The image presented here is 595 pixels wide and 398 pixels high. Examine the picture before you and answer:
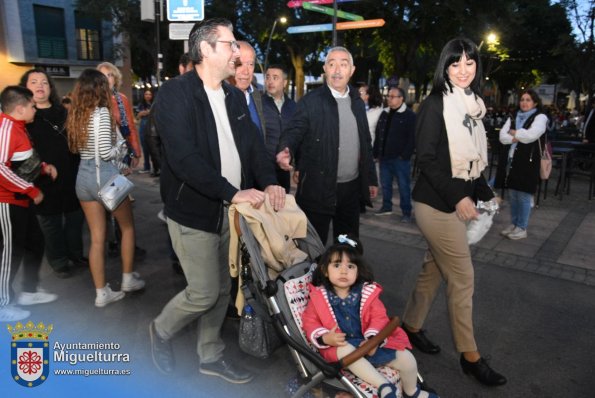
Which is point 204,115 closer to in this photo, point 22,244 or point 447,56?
point 447,56

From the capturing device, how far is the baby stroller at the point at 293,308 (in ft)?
7.36

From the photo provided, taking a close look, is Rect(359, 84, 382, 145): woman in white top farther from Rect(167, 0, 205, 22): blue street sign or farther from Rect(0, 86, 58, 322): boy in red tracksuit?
Rect(0, 86, 58, 322): boy in red tracksuit

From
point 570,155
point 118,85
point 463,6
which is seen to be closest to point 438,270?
point 118,85

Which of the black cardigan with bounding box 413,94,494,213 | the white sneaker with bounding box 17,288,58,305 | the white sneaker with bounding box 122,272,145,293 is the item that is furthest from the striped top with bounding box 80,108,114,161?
the black cardigan with bounding box 413,94,494,213

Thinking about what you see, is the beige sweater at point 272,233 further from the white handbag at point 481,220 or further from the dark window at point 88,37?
the dark window at point 88,37

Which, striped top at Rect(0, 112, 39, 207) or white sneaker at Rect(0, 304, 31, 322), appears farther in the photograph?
white sneaker at Rect(0, 304, 31, 322)

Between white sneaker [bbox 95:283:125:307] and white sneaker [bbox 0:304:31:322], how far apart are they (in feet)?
1.82

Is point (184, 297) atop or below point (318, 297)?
below

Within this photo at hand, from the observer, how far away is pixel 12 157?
3641 mm

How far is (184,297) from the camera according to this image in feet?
9.48

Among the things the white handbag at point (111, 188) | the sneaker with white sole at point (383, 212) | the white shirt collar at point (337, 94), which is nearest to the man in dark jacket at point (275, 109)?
the white shirt collar at point (337, 94)

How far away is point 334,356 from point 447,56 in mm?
2004

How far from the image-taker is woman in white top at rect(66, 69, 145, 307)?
12.8ft

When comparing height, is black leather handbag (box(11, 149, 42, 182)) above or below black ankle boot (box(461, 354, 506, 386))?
above
